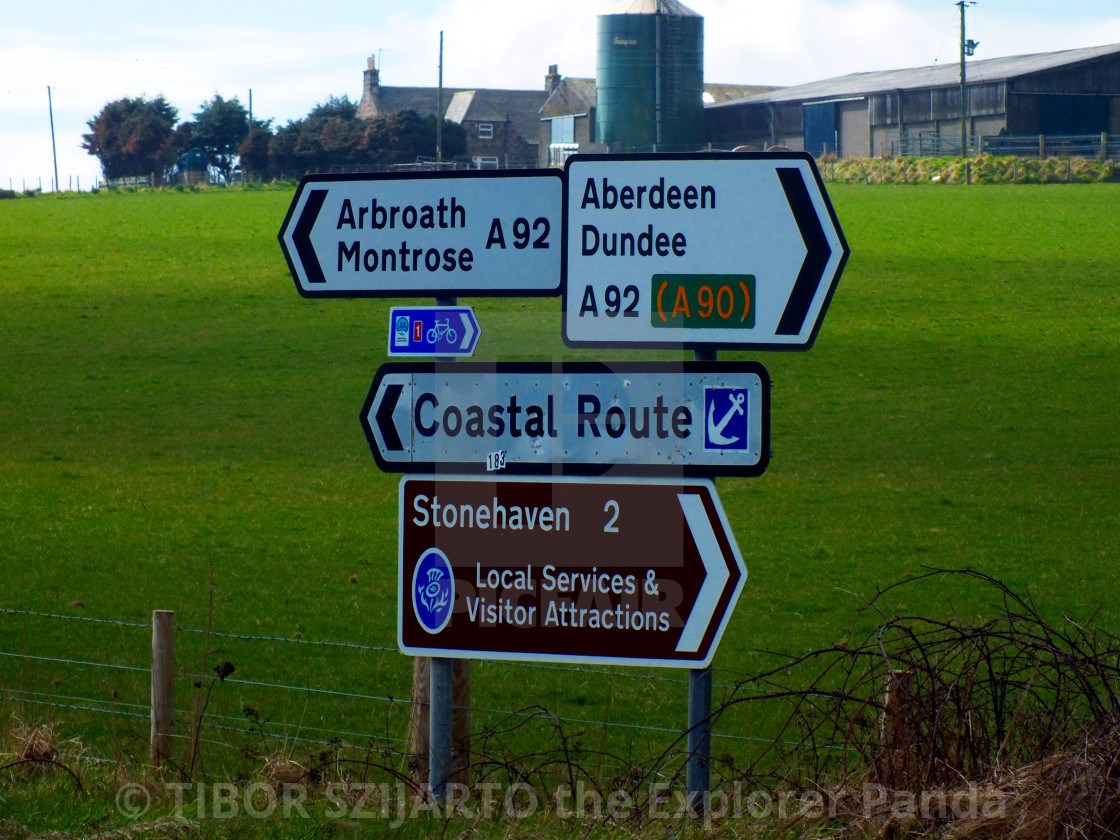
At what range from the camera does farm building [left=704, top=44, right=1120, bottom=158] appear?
58406 mm

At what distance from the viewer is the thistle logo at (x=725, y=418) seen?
3.67 metres

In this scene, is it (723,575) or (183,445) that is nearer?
(723,575)

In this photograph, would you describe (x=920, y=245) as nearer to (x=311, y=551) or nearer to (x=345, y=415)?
(x=345, y=415)

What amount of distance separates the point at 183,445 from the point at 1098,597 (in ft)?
44.6

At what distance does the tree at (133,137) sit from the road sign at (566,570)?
276 ft

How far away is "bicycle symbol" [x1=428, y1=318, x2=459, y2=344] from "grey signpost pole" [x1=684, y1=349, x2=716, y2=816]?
30.5 inches

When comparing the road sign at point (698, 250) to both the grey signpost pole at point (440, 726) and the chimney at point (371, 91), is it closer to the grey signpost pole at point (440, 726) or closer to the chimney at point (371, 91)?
the grey signpost pole at point (440, 726)

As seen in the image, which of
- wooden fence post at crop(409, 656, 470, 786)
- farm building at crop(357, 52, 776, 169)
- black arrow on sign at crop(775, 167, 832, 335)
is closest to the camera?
black arrow on sign at crop(775, 167, 832, 335)

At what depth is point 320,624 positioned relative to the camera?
10961 mm

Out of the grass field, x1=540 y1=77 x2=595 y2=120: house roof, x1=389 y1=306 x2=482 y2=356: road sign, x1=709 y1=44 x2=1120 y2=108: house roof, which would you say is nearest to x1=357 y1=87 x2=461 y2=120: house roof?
x1=540 y1=77 x2=595 y2=120: house roof

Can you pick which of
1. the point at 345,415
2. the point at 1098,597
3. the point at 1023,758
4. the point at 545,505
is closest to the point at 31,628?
the point at 545,505

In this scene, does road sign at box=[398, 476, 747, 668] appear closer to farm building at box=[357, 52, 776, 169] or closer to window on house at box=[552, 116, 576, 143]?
farm building at box=[357, 52, 776, 169]

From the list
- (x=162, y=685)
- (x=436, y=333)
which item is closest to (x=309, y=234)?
(x=436, y=333)

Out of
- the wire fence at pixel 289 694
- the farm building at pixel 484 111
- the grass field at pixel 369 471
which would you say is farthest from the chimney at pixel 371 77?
the wire fence at pixel 289 694
